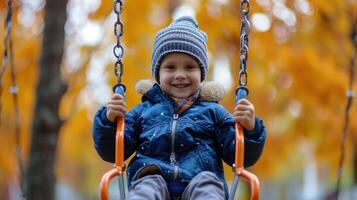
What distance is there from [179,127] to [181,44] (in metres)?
0.41

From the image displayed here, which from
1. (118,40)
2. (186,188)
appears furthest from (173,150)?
(118,40)

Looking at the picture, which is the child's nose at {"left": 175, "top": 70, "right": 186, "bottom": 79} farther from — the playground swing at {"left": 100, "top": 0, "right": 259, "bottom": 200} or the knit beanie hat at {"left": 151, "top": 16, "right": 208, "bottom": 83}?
the playground swing at {"left": 100, "top": 0, "right": 259, "bottom": 200}

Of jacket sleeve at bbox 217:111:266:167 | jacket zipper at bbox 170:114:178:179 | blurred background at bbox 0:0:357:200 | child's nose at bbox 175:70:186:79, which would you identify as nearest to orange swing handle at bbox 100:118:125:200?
jacket zipper at bbox 170:114:178:179

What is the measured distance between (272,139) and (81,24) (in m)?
4.12

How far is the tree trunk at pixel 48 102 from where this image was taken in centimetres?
696

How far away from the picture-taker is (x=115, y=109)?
2.99 meters

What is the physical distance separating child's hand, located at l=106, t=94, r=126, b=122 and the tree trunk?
409cm

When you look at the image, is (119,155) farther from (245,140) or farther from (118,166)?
(245,140)

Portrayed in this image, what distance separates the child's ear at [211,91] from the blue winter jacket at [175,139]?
0.03 m

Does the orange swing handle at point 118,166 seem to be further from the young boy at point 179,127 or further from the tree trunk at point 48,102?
the tree trunk at point 48,102

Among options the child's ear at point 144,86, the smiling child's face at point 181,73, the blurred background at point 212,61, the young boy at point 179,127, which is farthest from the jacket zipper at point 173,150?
the blurred background at point 212,61

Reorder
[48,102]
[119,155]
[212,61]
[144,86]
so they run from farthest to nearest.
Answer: [212,61]
[48,102]
[144,86]
[119,155]

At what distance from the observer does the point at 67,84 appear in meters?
7.19

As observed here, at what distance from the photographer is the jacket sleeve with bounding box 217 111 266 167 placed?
116 inches
